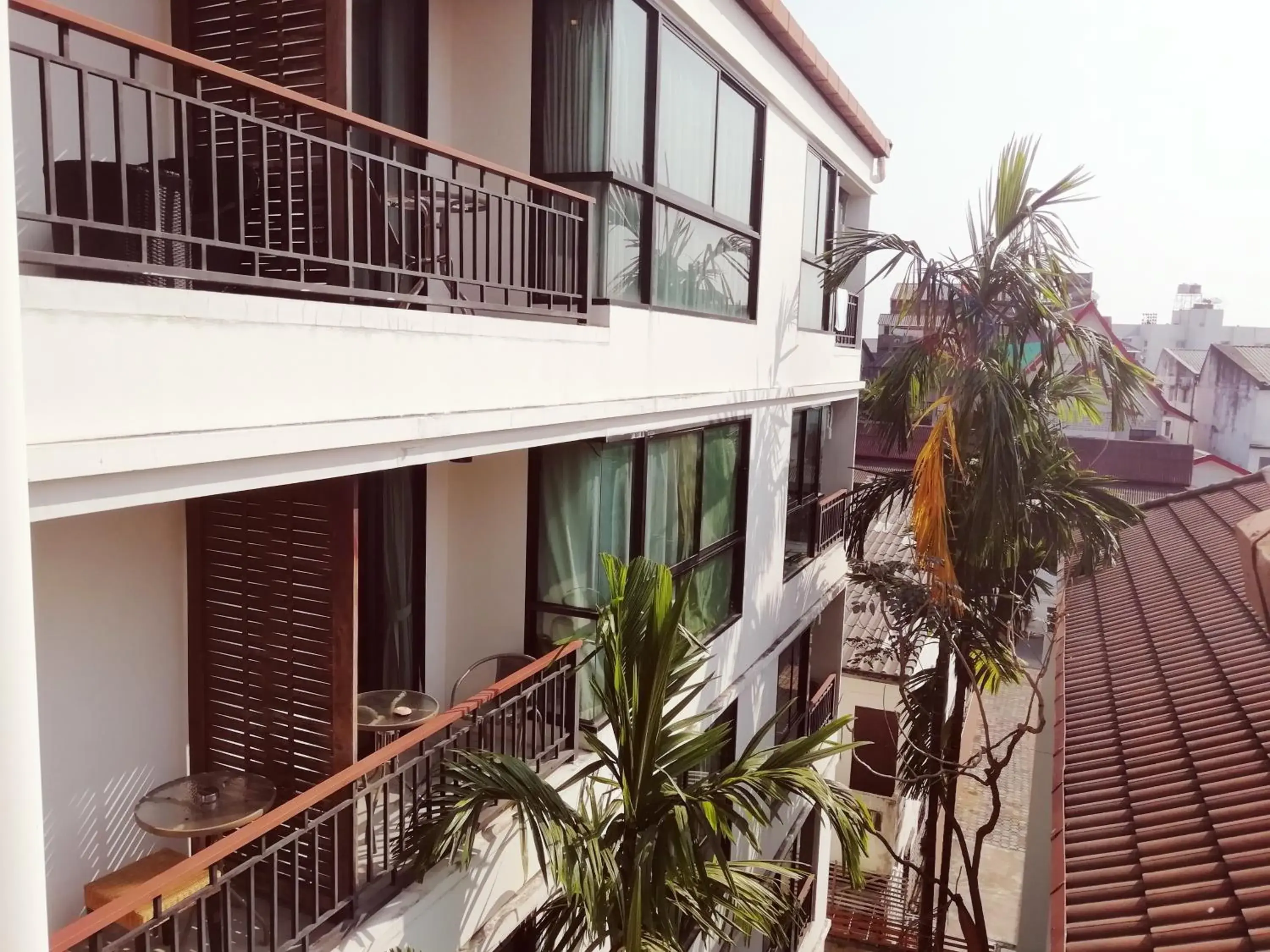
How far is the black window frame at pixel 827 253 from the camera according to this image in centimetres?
980

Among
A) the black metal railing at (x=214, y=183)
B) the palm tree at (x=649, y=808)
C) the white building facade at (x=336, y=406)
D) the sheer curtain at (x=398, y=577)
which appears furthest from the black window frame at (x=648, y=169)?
the palm tree at (x=649, y=808)

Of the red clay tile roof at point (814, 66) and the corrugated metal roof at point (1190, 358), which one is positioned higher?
the red clay tile roof at point (814, 66)

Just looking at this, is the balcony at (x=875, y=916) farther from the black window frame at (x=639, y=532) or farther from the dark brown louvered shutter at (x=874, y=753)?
the black window frame at (x=639, y=532)

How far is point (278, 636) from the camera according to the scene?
445cm

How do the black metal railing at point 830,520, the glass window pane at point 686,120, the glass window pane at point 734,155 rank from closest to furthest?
the glass window pane at point 686,120 → the glass window pane at point 734,155 → the black metal railing at point 830,520

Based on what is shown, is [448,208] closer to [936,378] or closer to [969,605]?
[936,378]

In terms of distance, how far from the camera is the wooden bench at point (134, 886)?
4.12 metres

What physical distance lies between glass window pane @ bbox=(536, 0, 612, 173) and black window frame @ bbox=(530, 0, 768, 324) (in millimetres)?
34

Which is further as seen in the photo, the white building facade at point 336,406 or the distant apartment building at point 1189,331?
the distant apartment building at point 1189,331

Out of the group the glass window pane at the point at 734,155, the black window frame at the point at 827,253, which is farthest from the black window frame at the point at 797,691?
the glass window pane at the point at 734,155

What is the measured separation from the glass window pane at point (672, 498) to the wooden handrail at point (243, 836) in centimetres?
199

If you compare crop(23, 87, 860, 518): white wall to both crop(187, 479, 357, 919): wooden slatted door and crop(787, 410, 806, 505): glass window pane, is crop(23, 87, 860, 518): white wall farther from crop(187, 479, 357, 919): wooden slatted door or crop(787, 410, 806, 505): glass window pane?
crop(787, 410, 806, 505): glass window pane

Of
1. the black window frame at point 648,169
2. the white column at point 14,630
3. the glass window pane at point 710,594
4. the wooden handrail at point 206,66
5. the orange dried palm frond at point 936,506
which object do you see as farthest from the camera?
the orange dried palm frond at point 936,506

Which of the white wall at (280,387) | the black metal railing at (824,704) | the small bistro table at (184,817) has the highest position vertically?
the white wall at (280,387)
